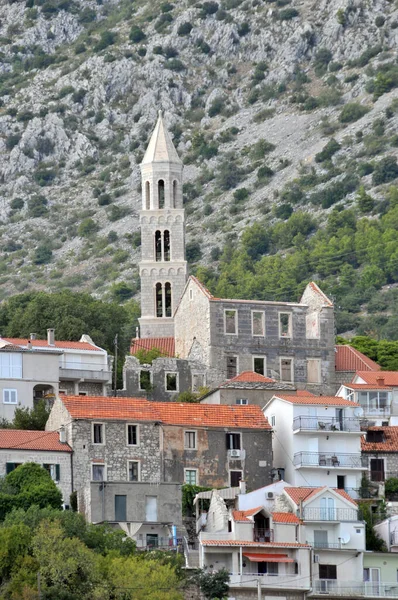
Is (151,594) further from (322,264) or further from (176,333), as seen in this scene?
(322,264)

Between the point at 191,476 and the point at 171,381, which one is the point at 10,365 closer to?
the point at 171,381

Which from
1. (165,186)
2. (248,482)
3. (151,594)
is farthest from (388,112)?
(151,594)

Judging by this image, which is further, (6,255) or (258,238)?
(6,255)

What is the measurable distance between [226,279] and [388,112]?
3840cm

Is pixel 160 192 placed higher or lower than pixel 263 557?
higher

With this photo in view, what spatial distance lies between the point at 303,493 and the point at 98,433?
30.1ft

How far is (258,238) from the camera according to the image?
178m

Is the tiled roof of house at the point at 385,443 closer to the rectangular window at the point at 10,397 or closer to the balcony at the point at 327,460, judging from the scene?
the balcony at the point at 327,460

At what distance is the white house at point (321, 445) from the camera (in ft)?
281

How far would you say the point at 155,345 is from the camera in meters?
108

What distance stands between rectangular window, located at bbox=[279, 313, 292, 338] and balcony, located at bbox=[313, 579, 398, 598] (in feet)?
76.5

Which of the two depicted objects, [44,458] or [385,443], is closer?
[44,458]

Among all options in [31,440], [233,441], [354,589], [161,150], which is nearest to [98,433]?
[31,440]

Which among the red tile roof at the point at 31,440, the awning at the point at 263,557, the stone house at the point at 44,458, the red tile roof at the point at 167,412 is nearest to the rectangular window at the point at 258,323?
the red tile roof at the point at 167,412
